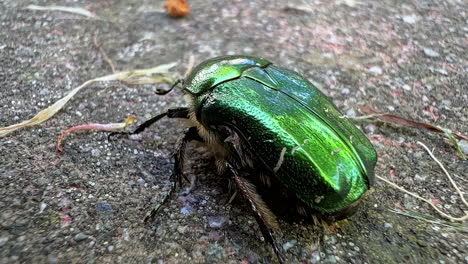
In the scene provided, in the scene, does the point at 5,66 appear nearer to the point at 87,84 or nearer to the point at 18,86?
the point at 18,86

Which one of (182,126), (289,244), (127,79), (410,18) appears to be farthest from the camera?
(410,18)

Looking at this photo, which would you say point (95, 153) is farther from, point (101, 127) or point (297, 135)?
point (297, 135)

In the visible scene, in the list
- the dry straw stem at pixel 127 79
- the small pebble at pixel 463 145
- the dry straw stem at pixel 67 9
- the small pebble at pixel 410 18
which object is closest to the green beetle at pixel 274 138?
the dry straw stem at pixel 127 79

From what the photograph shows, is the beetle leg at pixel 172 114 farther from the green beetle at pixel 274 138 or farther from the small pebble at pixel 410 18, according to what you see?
the small pebble at pixel 410 18

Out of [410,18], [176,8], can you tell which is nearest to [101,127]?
[176,8]

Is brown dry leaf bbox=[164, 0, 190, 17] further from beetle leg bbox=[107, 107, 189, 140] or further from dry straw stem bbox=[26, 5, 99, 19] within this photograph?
beetle leg bbox=[107, 107, 189, 140]

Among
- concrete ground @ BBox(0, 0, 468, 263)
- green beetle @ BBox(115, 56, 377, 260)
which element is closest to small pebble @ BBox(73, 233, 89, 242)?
concrete ground @ BBox(0, 0, 468, 263)
